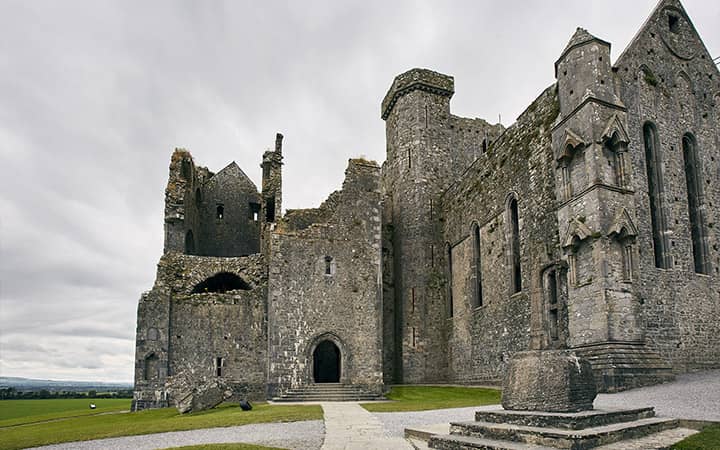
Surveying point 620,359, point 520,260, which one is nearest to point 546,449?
point 620,359

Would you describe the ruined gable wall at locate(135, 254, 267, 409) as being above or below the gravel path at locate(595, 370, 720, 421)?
above

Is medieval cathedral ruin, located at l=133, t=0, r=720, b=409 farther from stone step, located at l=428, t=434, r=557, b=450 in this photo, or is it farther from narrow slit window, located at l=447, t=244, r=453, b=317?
stone step, located at l=428, t=434, r=557, b=450

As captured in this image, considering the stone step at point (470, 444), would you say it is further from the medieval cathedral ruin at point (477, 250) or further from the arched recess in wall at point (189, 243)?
the arched recess in wall at point (189, 243)

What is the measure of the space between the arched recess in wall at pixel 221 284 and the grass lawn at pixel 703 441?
1995 cm

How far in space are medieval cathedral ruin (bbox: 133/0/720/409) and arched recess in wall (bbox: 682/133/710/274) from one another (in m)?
0.05

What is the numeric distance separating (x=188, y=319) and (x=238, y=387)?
349 centimetres

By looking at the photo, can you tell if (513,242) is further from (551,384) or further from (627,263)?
(551,384)

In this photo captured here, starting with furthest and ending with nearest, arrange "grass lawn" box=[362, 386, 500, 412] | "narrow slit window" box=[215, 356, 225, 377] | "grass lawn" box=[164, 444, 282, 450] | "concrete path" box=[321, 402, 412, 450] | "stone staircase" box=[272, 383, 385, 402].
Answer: "narrow slit window" box=[215, 356, 225, 377]
"stone staircase" box=[272, 383, 385, 402]
"grass lawn" box=[362, 386, 500, 412]
"grass lawn" box=[164, 444, 282, 450]
"concrete path" box=[321, 402, 412, 450]

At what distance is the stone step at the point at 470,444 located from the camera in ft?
27.8

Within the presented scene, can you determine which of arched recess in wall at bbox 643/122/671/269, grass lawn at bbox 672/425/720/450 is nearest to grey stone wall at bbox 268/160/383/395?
arched recess in wall at bbox 643/122/671/269

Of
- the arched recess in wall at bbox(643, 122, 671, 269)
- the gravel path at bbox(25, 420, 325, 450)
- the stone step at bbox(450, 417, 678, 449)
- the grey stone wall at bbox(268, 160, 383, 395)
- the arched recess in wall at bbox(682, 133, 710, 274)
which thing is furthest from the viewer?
the grey stone wall at bbox(268, 160, 383, 395)

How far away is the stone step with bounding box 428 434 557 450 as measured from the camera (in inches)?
334

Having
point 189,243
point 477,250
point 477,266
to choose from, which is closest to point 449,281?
point 477,266

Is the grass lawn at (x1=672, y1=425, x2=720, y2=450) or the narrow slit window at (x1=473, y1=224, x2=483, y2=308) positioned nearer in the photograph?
the grass lawn at (x1=672, y1=425, x2=720, y2=450)
